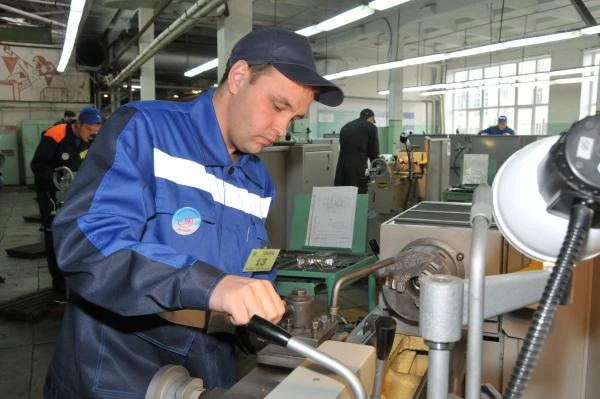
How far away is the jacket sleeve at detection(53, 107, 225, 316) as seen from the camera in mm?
685

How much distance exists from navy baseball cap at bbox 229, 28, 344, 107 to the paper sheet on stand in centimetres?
165

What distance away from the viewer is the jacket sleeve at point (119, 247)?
2.25 ft

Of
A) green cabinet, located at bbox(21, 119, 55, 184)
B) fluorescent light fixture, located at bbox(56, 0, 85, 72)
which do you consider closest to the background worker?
fluorescent light fixture, located at bbox(56, 0, 85, 72)

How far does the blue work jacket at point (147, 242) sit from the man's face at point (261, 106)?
0.05 m

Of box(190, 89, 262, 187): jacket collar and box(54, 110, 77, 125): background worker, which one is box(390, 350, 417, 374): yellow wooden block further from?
box(54, 110, 77, 125): background worker

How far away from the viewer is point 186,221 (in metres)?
0.93

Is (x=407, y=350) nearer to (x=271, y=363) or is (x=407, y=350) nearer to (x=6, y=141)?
(x=271, y=363)

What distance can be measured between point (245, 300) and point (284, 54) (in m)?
0.49

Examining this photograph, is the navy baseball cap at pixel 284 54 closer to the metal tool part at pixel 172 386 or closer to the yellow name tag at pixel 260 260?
the yellow name tag at pixel 260 260

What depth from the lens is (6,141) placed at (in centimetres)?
909

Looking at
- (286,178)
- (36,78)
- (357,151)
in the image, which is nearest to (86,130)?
(286,178)

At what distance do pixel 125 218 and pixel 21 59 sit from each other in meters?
9.97

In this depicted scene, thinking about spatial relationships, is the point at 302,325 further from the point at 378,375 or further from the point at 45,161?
the point at 45,161

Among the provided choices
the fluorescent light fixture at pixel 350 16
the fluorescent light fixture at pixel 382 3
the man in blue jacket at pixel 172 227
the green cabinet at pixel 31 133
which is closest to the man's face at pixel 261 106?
the man in blue jacket at pixel 172 227
